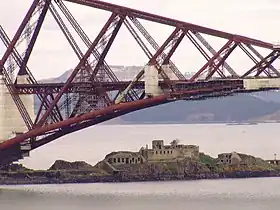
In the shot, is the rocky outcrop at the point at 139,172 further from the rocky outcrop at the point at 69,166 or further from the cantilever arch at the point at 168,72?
the cantilever arch at the point at 168,72

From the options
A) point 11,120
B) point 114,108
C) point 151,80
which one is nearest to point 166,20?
point 151,80

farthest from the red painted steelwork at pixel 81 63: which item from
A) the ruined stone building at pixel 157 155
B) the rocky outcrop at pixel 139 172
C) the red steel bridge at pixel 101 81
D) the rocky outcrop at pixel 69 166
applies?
the ruined stone building at pixel 157 155

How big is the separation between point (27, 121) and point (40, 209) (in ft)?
24.1

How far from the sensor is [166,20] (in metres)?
47.8

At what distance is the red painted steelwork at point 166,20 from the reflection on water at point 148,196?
6954 mm

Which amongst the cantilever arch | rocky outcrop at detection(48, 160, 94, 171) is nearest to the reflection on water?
the cantilever arch

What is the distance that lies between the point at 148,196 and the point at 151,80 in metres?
6.08

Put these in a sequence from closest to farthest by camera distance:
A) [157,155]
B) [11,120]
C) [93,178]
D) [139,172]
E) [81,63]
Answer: [81,63] < [11,120] < [93,178] < [139,172] < [157,155]

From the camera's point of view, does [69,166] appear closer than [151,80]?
No

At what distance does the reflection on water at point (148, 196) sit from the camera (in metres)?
45.9

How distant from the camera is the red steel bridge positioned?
46562 mm

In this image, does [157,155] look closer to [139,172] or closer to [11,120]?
[139,172]

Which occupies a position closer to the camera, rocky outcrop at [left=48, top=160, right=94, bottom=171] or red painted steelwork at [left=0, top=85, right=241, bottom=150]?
red painted steelwork at [left=0, top=85, right=241, bottom=150]

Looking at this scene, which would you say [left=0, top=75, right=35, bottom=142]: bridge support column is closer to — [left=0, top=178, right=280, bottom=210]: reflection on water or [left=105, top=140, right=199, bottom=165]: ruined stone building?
[left=0, top=178, right=280, bottom=210]: reflection on water
